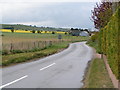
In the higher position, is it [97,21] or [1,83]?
→ [97,21]

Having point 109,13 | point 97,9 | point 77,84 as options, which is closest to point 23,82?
point 77,84

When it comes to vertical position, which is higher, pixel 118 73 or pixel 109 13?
pixel 109 13

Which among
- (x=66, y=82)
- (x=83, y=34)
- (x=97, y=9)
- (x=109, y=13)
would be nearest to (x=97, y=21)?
(x=97, y=9)

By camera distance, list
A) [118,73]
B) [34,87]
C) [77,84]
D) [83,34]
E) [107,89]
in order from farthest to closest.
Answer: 1. [83,34]
2. [77,84]
3. [34,87]
4. [107,89]
5. [118,73]

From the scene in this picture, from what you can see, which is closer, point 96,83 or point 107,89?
point 107,89

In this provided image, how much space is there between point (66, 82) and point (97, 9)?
17490 millimetres

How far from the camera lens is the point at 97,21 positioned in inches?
1108

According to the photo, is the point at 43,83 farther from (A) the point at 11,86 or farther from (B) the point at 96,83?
(B) the point at 96,83

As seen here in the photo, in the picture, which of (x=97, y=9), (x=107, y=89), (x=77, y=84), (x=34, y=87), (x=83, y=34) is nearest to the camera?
(x=107, y=89)

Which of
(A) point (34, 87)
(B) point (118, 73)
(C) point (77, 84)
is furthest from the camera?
(C) point (77, 84)

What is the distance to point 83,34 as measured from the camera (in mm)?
170125

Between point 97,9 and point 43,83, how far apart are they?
18.0 metres

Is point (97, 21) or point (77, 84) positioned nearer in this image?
point (77, 84)

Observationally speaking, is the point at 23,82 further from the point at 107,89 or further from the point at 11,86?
the point at 107,89
